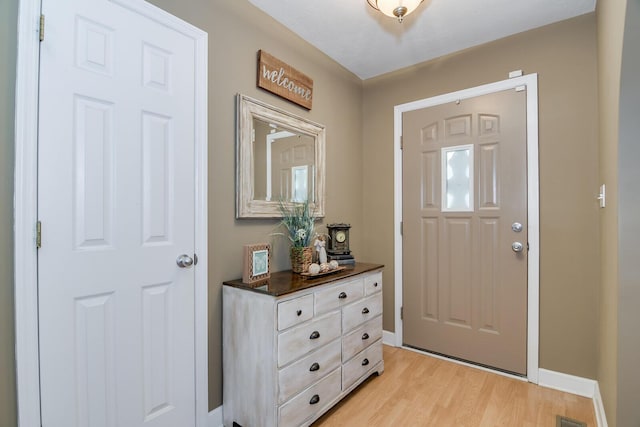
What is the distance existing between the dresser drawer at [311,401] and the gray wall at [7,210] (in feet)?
3.52

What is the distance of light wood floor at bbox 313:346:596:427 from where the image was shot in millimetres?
1836

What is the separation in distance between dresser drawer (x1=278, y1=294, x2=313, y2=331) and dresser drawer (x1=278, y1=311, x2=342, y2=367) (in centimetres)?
4

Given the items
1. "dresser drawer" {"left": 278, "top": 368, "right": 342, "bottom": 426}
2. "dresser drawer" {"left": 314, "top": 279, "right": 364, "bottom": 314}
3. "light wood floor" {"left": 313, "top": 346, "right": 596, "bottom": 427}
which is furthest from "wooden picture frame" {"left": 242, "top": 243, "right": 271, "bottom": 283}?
"light wood floor" {"left": 313, "top": 346, "right": 596, "bottom": 427}

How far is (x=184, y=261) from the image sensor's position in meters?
1.61

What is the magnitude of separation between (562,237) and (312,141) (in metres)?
1.91

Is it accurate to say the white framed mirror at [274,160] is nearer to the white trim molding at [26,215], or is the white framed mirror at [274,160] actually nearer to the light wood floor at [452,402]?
the white trim molding at [26,215]

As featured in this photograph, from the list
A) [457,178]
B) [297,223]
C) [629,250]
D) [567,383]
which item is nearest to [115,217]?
[297,223]

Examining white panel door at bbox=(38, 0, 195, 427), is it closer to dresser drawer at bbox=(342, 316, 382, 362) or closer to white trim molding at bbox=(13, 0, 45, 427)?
white trim molding at bbox=(13, 0, 45, 427)

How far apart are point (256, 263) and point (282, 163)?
29.6 inches

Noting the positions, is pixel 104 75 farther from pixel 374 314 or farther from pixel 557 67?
pixel 557 67

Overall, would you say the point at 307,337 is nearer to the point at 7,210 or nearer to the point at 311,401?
the point at 311,401

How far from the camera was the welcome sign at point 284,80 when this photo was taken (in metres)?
2.03

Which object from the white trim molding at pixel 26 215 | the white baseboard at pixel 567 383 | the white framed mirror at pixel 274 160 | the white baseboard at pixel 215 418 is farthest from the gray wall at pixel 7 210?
the white baseboard at pixel 567 383

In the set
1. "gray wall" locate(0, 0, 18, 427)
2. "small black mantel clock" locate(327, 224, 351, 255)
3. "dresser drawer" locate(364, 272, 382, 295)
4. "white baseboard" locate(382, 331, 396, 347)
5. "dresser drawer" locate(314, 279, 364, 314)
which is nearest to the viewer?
"gray wall" locate(0, 0, 18, 427)
